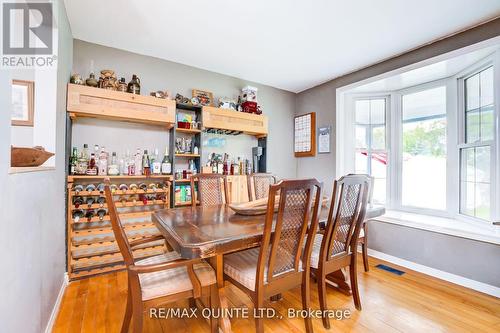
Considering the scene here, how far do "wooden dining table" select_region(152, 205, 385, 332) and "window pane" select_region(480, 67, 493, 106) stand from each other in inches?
87.3

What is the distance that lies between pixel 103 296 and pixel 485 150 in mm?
4117

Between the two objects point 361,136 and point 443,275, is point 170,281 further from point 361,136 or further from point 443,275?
point 361,136

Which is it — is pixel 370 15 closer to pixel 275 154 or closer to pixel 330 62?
pixel 330 62

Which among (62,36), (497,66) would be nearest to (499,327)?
(497,66)

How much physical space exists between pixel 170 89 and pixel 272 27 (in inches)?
61.2

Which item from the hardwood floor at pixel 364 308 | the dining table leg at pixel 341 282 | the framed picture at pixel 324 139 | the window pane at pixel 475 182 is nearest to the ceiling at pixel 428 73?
the framed picture at pixel 324 139

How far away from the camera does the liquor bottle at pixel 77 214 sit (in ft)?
7.34

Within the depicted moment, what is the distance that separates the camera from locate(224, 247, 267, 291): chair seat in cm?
143

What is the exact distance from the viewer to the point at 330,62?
10.0ft

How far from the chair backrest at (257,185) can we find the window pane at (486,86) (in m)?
2.45

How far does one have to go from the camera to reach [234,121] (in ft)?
10.7

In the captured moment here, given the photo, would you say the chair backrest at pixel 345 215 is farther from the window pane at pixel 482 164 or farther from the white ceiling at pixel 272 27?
the window pane at pixel 482 164

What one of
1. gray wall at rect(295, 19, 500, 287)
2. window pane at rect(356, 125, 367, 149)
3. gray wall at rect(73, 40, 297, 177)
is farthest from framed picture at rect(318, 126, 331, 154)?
gray wall at rect(73, 40, 297, 177)

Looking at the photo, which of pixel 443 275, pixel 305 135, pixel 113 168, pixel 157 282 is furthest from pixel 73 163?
pixel 443 275
